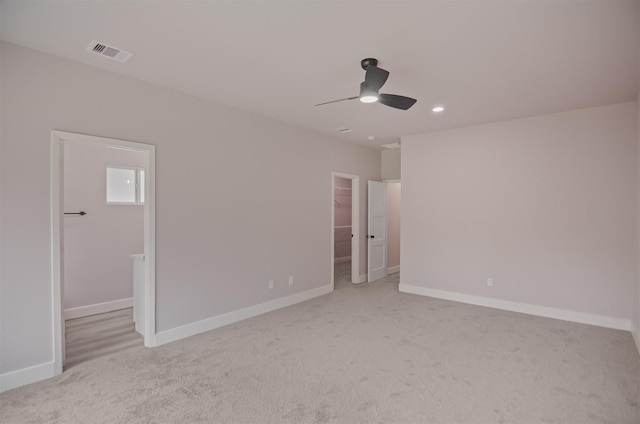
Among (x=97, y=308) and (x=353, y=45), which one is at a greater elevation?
(x=353, y=45)

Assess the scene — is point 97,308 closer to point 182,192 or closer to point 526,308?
point 182,192

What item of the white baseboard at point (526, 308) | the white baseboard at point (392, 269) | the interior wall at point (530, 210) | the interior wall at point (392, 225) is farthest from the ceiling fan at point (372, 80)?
the white baseboard at point (392, 269)

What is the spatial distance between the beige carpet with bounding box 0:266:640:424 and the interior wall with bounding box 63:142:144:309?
1732 mm

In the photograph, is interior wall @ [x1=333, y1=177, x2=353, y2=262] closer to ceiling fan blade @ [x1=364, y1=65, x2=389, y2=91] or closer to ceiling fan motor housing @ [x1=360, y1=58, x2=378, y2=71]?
ceiling fan motor housing @ [x1=360, y1=58, x2=378, y2=71]

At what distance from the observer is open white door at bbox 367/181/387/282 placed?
256 inches

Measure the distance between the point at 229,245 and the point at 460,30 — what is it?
11.1 ft

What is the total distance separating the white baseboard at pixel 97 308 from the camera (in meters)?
4.30

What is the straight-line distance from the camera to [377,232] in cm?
668

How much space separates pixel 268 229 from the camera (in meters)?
4.68

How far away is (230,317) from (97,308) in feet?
6.62

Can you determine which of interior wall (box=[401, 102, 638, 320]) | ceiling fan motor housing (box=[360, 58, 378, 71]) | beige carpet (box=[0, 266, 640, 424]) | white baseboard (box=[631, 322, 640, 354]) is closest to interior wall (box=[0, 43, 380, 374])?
beige carpet (box=[0, 266, 640, 424])

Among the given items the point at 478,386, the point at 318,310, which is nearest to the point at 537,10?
the point at 478,386

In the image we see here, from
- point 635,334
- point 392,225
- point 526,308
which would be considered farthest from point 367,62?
point 392,225

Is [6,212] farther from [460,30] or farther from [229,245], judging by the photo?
[460,30]
